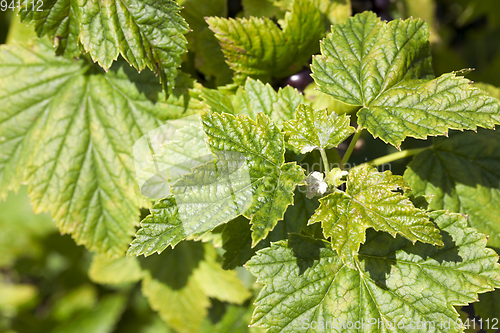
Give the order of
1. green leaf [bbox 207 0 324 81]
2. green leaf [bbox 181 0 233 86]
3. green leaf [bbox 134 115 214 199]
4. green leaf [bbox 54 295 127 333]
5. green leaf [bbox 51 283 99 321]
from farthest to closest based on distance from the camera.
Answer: green leaf [bbox 51 283 99 321] < green leaf [bbox 54 295 127 333] < green leaf [bbox 181 0 233 86] < green leaf [bbox 207 0 324 81] < green leaf [bbox 134 115 214 199]

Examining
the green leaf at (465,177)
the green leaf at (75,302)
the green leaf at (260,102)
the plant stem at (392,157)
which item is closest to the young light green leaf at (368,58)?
the green leaf at (260,102)

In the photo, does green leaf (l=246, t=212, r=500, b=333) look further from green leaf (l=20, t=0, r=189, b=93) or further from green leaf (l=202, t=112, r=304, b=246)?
green leaf (l=20, t=0, r=189, b=93)

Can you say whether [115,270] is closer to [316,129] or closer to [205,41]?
[205,41]

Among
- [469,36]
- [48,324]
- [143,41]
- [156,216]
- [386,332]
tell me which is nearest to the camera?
[156,216]

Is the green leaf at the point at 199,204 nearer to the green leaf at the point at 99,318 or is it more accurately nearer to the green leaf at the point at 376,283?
the green leaf at the point at 376,283

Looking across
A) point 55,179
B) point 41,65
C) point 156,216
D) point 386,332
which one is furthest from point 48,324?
point 386,332

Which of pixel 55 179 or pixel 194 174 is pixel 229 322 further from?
pixel 194 174

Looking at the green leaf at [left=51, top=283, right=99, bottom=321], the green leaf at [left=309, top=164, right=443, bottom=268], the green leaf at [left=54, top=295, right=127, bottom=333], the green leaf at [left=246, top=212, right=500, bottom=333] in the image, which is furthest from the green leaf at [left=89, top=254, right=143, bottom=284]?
the green leaf at [left=309, top=164, right=443, bottom=268]
